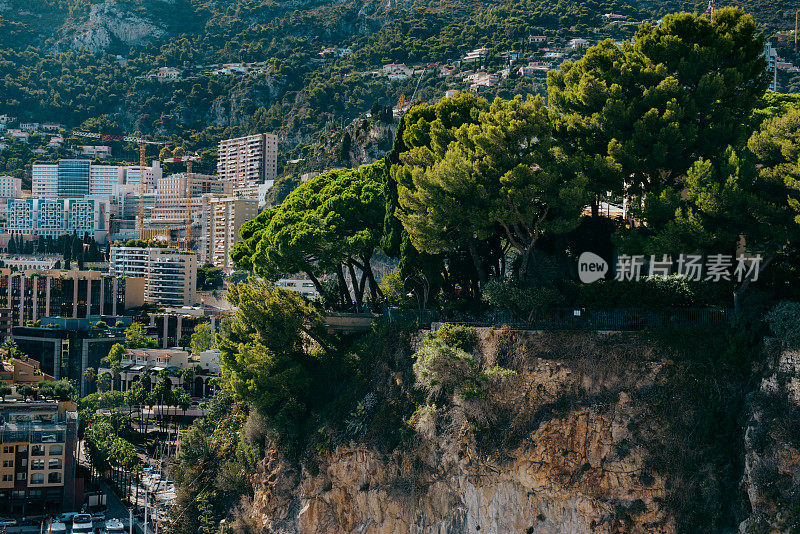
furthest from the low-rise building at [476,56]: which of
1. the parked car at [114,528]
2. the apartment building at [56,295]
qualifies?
the parked car at [114,528]

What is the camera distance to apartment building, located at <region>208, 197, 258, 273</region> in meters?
144

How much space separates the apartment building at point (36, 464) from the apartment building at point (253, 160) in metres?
104

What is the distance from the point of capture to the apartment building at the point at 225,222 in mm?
143750

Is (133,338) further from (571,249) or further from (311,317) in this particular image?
(571,249)

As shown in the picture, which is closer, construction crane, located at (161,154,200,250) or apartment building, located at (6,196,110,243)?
construction crane, located at (161,154,200,250)

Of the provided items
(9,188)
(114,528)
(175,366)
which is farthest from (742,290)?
(9,188)

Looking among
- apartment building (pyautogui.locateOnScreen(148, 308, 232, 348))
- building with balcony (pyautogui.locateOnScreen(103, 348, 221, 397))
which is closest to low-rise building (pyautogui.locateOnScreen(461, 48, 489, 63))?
apartment building (pyautogui.locateOnScreen(148, 308, 232, 348))

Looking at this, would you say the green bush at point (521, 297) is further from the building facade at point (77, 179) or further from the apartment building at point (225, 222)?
the building facade at point (77, 179)

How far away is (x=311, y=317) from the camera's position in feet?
152

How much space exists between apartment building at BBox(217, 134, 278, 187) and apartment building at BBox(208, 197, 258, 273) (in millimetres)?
12966

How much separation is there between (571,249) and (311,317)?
1221 centimetres

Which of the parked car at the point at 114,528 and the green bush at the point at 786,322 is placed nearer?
the green bush at the point at 786,322

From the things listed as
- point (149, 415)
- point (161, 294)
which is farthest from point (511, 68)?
point (149, 415)

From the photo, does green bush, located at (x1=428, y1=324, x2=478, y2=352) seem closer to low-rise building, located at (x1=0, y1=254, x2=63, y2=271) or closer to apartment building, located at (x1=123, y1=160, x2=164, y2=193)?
low-rise building, located at (x1=0, y1=254, x2=63, y2=271)
